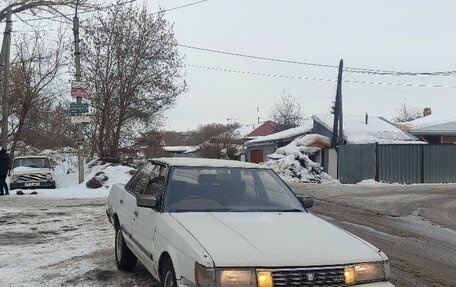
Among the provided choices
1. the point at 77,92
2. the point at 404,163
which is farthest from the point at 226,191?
the point at 404,163

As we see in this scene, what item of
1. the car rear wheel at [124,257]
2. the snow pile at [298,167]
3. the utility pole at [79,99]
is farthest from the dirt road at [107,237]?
the snow pile at [298,167]

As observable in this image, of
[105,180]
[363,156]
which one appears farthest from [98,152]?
[363,156]

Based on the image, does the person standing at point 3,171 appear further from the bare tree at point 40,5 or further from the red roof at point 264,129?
the red roof at point 264,129

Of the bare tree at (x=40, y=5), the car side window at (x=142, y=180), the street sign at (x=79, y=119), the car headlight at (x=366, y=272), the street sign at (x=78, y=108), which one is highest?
the bare tree at (x=40, y=5)

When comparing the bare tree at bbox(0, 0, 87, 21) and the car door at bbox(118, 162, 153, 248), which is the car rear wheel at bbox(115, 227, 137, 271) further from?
the bare tree at bbox(0, 0, 87, 21)

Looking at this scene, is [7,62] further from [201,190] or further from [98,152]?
[201,190]

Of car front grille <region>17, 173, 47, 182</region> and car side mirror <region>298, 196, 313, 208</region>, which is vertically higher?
car side mirror <region>298, 196, 313, 208</region>

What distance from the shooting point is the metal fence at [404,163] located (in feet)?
87.5

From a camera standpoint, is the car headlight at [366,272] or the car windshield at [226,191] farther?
the car windshield at [226,191]

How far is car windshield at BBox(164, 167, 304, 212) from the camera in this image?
5152 mm

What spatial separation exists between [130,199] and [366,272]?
10.8ft

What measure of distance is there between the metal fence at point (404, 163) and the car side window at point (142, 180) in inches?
843

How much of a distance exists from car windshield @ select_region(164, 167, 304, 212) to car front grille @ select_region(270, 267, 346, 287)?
1.44m

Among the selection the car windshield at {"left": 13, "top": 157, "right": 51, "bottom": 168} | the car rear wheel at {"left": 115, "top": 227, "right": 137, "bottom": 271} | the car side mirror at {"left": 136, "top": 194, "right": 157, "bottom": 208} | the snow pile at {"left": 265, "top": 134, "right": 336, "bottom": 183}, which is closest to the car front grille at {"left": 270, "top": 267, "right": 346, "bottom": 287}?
the car side mirror at {"left": 136, "top": 194, "right": 157, "bottom": 208}
